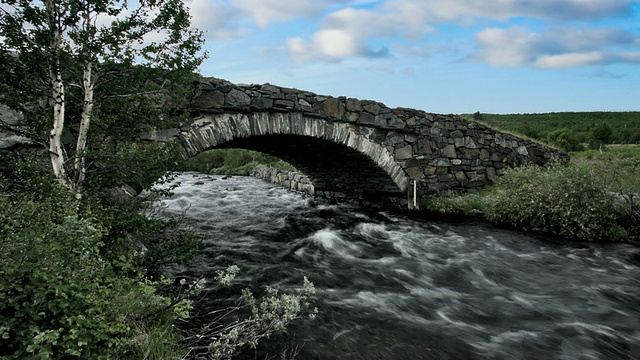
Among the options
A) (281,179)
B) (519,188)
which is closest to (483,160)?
(519,188)

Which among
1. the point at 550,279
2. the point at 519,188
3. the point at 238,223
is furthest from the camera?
the point at 238,223

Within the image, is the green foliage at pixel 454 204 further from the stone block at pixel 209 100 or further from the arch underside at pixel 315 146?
the stone block at pixel 209 100

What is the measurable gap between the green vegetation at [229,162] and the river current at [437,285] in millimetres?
14945

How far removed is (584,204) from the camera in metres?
7.53

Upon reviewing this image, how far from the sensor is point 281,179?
1838cm

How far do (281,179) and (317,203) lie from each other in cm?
552

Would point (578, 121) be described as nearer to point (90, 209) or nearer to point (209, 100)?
point (209, 100)

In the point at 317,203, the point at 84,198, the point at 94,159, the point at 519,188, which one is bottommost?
the point at 317,203

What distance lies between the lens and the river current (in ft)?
12.3

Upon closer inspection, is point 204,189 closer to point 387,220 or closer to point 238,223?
point 238,223

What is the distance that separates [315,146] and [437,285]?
209 inches

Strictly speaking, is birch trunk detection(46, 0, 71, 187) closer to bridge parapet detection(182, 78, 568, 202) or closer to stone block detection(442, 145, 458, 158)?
bridge parapet detection(182, 78, 568, 202)

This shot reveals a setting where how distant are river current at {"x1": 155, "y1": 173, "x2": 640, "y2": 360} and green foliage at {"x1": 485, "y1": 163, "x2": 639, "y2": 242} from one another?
446 millimetres

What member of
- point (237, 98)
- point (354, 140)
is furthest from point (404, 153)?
point (237, 98)
